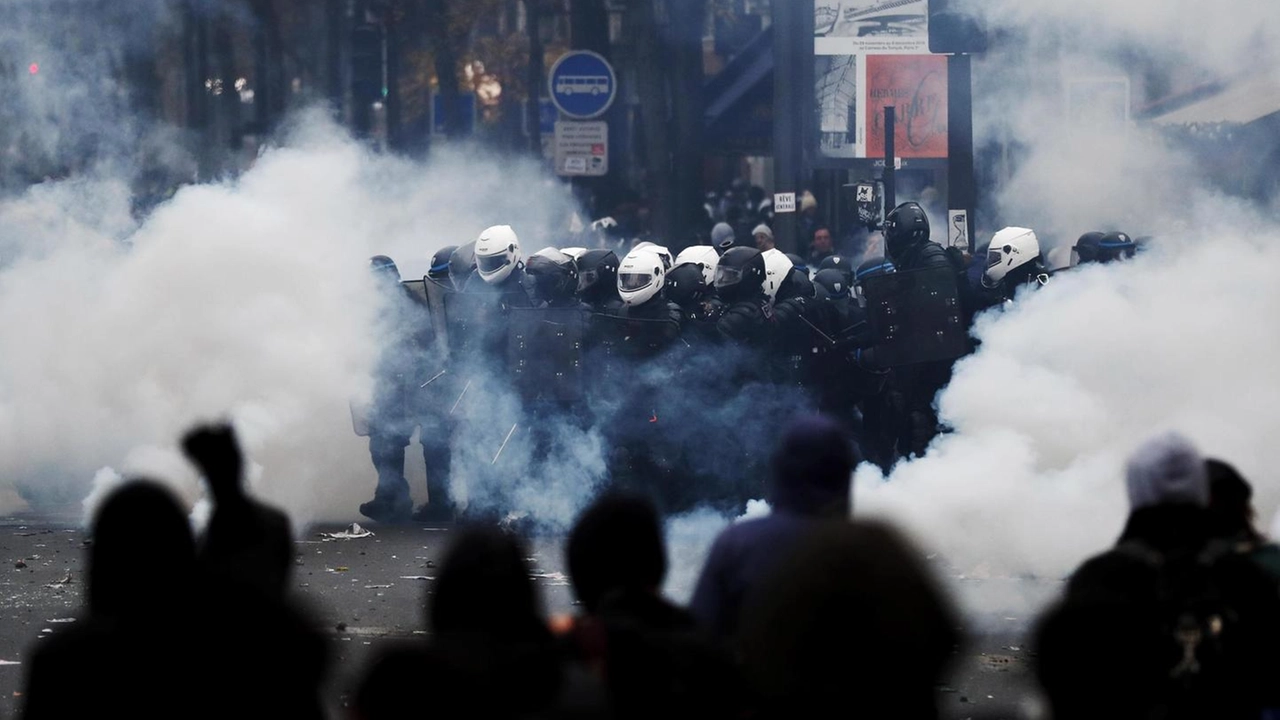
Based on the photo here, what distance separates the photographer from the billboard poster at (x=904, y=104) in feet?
48.5

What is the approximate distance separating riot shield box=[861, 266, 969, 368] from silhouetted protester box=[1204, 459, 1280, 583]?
19.3 ft

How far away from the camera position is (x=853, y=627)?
256 cm

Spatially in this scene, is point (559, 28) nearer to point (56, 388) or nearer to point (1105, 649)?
point (56, 388)

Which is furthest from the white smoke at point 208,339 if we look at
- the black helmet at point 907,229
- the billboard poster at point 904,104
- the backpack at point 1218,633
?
the backpack at point 1218,633

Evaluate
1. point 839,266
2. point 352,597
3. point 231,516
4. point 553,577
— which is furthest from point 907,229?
point 231,516

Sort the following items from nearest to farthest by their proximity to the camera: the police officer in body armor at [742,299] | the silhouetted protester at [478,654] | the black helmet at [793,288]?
the silhouetted protester at [478,654] → the police officer in body armor at [742,299] → the black helmet at [793,288]

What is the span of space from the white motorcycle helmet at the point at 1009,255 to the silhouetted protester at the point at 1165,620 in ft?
21.7

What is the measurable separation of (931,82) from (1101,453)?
679 centimetres

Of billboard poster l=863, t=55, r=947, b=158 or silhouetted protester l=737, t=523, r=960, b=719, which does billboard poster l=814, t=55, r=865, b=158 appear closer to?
billboard poster l=863, t=55, r=947, b=158

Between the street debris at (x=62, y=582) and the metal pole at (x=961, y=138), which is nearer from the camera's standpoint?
the street debris at (x=62, y=582)

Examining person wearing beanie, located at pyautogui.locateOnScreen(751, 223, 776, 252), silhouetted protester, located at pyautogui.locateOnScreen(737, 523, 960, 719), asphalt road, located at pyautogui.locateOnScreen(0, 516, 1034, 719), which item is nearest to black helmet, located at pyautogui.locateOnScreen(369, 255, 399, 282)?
asphalt road, located at pyautogui.locateOnScreen(0, 516, 1034, 719)

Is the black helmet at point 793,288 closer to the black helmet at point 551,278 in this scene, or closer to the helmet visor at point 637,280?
the helmet visor at point 637,280

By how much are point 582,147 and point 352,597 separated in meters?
11.2

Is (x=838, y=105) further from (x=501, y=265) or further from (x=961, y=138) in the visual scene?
(x=501, y=265)
